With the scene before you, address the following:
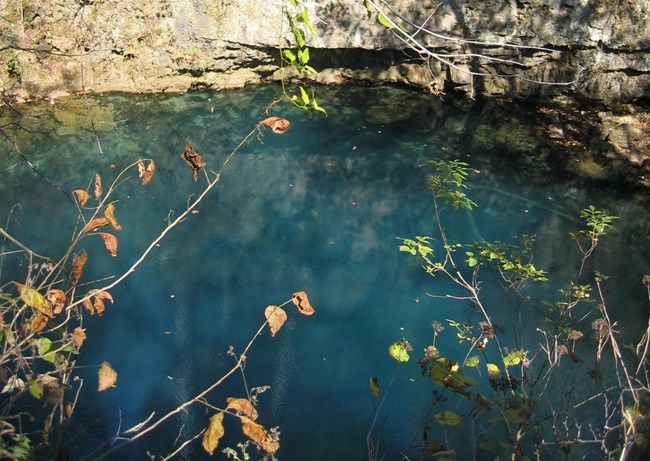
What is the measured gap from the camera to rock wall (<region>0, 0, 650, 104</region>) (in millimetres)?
7438

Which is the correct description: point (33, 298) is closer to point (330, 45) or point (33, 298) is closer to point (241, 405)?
point (241, 405)

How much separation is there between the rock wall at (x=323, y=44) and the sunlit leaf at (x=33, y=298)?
5860 millimetres

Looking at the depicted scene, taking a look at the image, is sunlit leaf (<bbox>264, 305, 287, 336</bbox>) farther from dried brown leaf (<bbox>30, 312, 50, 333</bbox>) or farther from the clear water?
the clear water

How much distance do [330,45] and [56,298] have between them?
621cm

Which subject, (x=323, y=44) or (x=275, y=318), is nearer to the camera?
(x=275, y=318)

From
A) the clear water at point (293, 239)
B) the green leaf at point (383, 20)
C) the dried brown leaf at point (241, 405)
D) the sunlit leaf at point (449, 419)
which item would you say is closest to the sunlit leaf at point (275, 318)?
the dried brown leaf at point (241, 405)

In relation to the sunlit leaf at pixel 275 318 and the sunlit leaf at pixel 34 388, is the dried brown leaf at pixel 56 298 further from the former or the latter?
the sunlit leaf at pixel 275 318

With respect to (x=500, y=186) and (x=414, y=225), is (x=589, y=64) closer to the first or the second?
(x=500, y=186)

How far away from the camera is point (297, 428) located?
391 centimetres

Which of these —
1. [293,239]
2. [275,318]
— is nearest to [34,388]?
[275,318]

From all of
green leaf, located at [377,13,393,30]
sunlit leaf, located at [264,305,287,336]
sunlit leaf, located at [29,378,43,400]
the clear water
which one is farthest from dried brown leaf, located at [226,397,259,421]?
green leaf, located at [377,13,393,30]

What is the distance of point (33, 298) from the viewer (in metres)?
2.01

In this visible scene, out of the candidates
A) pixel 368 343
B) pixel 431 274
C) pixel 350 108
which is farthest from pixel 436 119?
pixel 368 343

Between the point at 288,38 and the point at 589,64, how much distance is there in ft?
10.6
